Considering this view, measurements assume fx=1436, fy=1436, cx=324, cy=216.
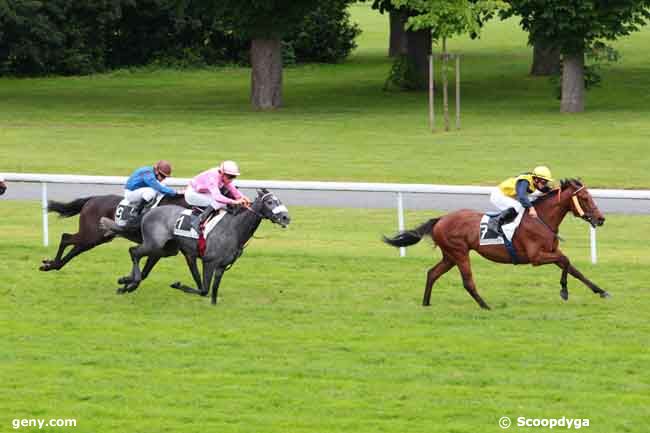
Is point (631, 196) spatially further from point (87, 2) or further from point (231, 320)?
point (87, 2)

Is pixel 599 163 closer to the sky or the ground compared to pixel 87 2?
closer to the ground

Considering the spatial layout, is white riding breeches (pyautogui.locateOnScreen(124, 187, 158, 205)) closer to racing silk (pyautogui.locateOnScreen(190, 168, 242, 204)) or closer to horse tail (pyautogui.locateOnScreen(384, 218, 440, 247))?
racing silk (pyautogui.locateOnScreen(190, 168, 242, 204))

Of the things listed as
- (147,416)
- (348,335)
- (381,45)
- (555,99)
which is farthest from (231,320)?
(381,45)

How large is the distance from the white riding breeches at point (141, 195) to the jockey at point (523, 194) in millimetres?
3082

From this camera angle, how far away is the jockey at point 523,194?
39.5 feet

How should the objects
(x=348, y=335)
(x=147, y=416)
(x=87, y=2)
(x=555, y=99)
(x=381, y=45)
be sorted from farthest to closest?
(x=381, y=45), (x=87, y=2), (x=555, y=99), (x=348, y=335), (x=147, y=416)

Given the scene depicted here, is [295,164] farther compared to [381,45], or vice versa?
[381,45]

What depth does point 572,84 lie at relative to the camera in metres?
32.8

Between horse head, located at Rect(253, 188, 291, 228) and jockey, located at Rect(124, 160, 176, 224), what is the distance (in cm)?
127

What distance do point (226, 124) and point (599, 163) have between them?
9592mm

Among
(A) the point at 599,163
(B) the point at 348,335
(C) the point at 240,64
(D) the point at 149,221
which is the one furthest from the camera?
(C) the point at 240,64

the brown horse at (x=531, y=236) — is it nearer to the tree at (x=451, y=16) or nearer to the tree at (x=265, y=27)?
the tree at (x=451, y=16)

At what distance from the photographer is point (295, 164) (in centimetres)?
2466

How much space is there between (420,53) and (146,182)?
26.6 meters
